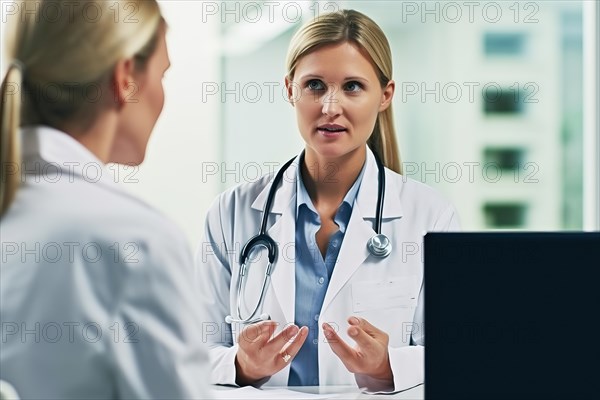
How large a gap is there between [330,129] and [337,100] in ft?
0.27

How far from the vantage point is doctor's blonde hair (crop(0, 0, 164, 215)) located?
1.03 metres

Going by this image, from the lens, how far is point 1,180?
100 cm

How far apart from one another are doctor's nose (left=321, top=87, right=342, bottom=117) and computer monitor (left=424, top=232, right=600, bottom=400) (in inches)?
52.3

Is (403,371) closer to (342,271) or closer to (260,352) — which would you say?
(260,352)

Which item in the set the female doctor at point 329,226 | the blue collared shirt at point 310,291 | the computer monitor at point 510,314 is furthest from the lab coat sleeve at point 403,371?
the computer monitor at point 510,314

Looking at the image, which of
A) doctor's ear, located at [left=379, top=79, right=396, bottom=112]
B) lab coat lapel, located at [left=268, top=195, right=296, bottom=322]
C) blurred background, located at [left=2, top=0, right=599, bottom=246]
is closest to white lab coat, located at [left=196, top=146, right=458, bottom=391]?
lab coat lapel, located at [left=268, top=195, right=296, bottom=322]

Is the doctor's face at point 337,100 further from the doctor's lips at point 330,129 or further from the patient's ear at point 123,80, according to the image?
the patient's ear at point 123,80

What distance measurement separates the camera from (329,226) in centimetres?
222

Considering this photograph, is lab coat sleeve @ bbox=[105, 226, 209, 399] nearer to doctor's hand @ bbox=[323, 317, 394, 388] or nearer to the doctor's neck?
doctor's hand @ bbox=[323, 317, 394, 388]

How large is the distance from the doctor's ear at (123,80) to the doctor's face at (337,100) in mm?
1150

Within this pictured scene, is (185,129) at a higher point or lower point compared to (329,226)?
higher

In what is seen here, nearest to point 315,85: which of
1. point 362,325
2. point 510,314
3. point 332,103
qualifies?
point 332,103

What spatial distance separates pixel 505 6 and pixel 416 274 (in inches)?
62.0

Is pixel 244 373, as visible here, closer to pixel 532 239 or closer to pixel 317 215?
pixel 317 215
